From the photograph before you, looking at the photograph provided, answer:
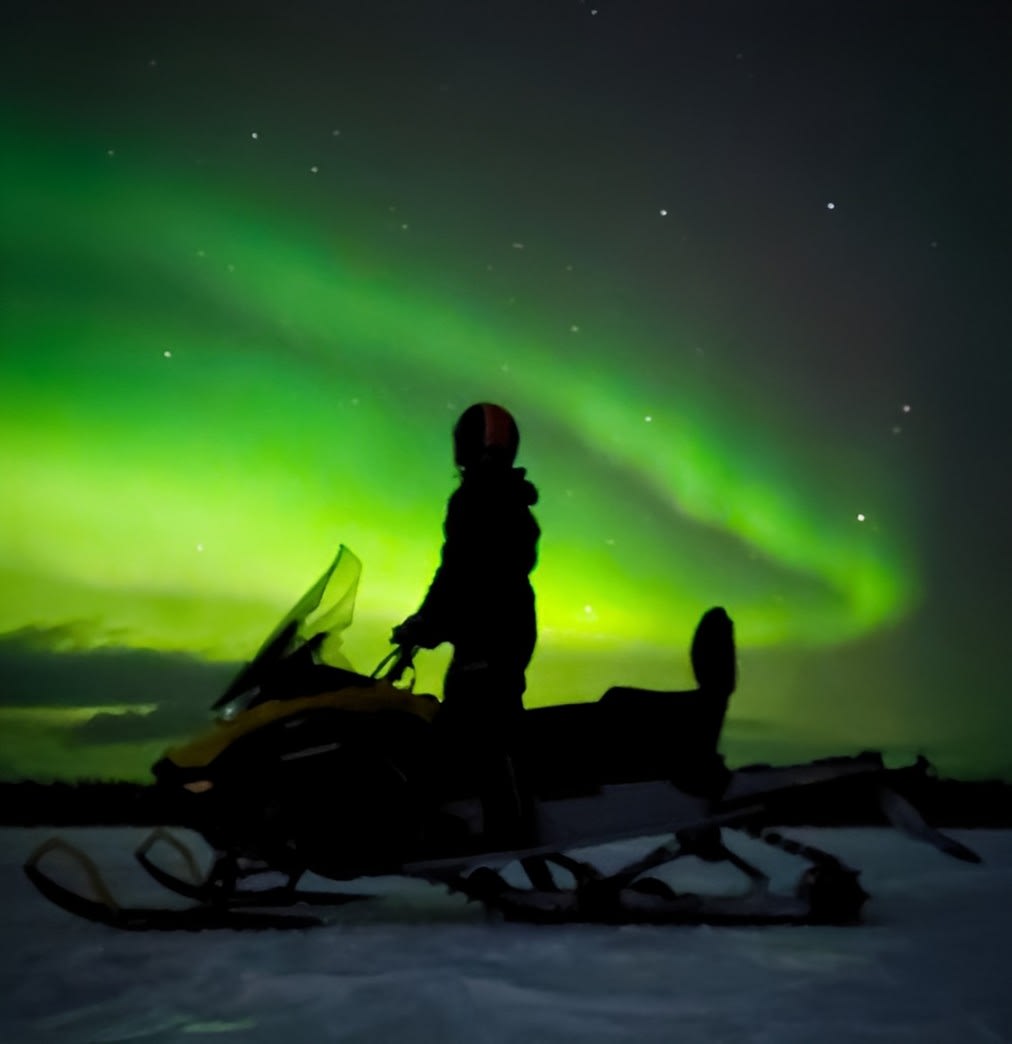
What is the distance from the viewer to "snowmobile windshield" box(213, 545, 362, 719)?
2605mm

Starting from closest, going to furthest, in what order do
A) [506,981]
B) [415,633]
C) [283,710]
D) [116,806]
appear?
[506,981]
[283,710]
[415,633]
[116,806]

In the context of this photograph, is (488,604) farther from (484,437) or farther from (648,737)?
(648,737)

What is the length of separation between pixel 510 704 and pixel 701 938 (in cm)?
→ 74

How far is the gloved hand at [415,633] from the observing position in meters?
2.67

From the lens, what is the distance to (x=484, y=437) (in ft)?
9.15

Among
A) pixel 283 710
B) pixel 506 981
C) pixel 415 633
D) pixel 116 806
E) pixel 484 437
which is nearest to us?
pixel 506 981

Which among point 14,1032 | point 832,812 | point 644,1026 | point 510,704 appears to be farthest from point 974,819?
point 14,1032

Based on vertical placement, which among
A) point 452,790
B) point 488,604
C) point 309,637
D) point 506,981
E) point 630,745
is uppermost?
point 488,604

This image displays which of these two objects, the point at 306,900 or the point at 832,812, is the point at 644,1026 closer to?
the point at 832,812

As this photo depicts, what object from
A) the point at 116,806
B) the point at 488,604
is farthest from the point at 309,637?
the point at 116,806

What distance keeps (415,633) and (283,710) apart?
0.37 metres

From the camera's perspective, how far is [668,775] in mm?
2744

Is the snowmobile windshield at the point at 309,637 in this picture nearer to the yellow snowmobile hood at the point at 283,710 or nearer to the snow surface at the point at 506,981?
the yellow snowmobile hood at the point at 283,710

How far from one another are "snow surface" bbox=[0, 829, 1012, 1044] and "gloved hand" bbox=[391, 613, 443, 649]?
73 centimetres
